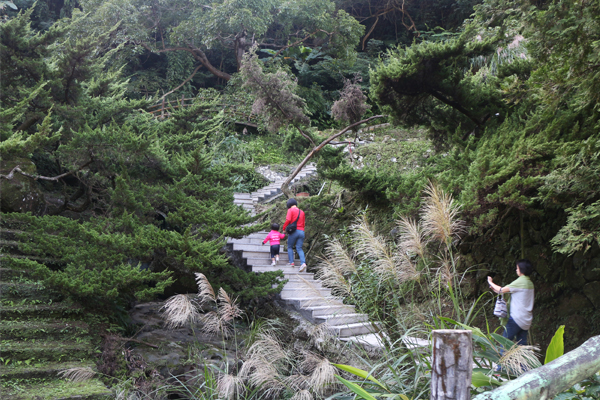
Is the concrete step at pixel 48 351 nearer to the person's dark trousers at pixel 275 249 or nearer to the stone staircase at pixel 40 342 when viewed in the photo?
the stone staircase at pixel 40 342

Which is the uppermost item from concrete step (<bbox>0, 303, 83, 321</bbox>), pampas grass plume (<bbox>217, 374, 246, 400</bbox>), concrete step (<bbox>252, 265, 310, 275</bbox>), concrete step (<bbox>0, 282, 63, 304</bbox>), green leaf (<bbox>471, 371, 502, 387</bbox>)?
green leaf (<bbox>471, 371, 502, 387</bbox>)

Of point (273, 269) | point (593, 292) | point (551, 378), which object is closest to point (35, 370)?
point (273, 269)

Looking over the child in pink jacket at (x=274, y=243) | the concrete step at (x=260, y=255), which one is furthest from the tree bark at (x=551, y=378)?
the concrete step at (x=260, y=255)

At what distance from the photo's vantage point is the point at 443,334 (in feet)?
4.53

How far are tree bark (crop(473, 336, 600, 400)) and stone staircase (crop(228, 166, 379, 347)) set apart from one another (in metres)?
2.01

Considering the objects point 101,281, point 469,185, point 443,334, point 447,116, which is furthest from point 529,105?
point 101,281

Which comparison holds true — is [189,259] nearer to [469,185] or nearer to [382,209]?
[469,185]

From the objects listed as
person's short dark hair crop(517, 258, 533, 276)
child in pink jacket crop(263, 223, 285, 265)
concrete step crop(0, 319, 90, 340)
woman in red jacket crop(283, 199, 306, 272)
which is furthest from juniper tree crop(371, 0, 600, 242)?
concrete step crop(0, 319, 90, 340)

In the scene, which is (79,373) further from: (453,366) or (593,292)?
(593,292)

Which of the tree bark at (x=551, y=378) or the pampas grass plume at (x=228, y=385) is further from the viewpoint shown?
the pampas grass plume at (x=228, y=385)

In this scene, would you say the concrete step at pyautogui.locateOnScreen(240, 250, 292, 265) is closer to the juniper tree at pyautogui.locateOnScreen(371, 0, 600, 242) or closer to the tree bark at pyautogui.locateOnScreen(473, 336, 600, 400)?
the juniper tree at pyautogui.locateOnScreen(371, 0, 600, 242)

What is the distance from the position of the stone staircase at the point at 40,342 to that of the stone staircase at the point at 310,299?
2.29 metres

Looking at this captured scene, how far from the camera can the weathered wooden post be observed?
1.35m

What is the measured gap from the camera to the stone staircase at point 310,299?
12.2 ft
